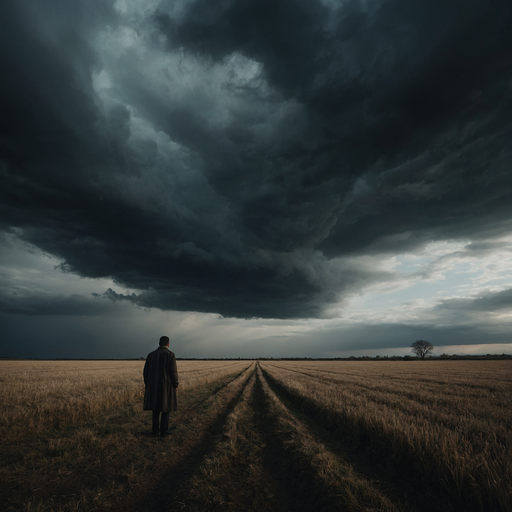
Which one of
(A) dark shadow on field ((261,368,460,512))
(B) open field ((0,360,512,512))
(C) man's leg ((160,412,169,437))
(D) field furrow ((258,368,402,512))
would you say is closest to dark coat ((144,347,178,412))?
(C) man's leg ((160,412,169,437))

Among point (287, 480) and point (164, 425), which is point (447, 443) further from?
point (164, 425)

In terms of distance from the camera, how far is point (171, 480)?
4891 millimetres

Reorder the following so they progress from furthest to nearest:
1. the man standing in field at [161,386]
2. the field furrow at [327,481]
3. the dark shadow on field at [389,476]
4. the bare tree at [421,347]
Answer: the bare tree at [421,347]
the man standing in field at [161,386]
the dark shadow on field at [389,476]
the field furrow at [327,481]

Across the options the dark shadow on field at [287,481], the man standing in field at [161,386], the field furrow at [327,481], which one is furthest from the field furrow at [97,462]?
the field furrow at [327,481]

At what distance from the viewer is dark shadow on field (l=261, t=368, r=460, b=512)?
3.98 meters

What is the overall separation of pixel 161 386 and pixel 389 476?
610 centimetres

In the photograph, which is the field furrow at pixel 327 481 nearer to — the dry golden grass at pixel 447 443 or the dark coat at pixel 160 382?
the dry golden grass at pixel 447 443

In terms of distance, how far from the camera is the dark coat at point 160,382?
7.64 metres

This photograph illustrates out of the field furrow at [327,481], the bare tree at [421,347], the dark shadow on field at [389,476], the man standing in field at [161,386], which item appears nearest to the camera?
the field furrow at [327,481]

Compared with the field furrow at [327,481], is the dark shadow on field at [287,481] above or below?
below

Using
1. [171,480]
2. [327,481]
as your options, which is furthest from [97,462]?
[327,481]

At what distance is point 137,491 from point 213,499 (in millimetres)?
1487

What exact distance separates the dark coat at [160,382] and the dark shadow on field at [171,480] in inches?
33.9

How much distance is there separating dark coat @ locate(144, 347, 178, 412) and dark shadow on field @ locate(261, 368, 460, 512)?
4448 mm
